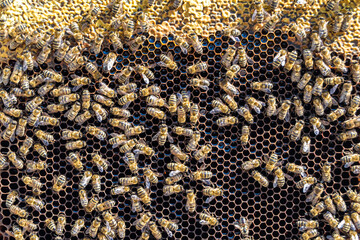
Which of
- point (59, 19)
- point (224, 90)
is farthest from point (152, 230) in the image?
point (59, 19)

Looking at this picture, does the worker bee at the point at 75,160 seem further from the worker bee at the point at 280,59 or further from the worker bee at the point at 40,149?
the worker bee at the point at 280,59

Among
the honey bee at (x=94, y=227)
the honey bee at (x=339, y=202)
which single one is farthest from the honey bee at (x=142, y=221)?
the honey bee at (x=339, y=202)

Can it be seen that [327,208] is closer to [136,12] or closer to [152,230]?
[152,230]

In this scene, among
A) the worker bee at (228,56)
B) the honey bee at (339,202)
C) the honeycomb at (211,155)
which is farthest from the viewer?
the honeycomb at (211,155)

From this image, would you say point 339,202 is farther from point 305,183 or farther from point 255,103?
point 255,103

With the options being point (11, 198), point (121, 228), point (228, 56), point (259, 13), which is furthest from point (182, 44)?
point (11, 198)
